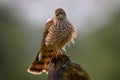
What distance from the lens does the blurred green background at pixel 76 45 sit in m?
24.0

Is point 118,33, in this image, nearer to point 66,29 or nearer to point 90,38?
point 90,38

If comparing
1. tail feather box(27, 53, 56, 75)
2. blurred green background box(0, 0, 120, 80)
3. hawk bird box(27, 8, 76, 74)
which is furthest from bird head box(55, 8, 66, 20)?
blurred green background box(0, 0, 120, 80)

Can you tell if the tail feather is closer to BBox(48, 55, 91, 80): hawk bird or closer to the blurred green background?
BBox(48, 55, 91, 80): hawk bird

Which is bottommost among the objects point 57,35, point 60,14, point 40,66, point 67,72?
point 67,72

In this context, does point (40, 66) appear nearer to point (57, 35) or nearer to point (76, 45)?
point (57, 35)

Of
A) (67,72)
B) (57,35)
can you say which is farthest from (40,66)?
(67,72)

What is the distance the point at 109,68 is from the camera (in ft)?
79.7

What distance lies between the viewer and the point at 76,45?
27.7m

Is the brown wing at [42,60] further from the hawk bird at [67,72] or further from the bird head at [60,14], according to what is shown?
the hawk bird at [67,72]

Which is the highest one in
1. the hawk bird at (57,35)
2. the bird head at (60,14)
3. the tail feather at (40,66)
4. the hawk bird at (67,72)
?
the bird head at (60,14)

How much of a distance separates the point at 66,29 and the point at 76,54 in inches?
650

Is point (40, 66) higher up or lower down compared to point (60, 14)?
lower down

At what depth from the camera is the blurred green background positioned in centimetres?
2402

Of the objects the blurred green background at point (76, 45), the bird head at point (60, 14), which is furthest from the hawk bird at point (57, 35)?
the blurred green background at point (76, 45)
